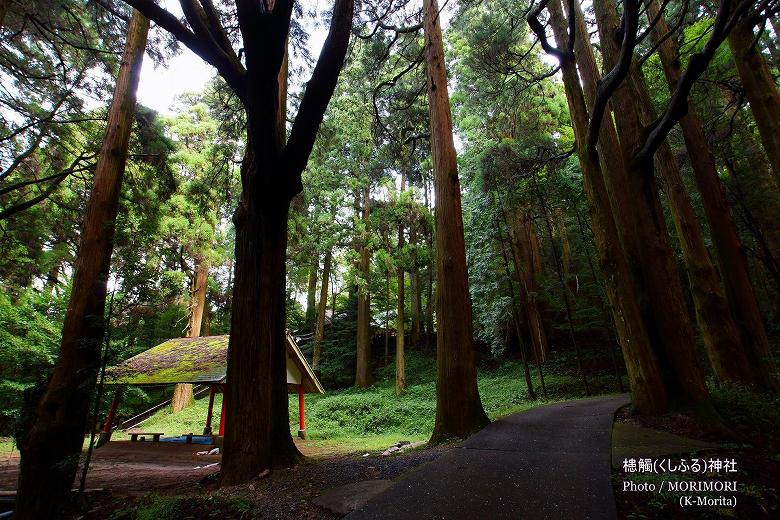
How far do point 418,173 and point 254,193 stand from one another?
1524 cm

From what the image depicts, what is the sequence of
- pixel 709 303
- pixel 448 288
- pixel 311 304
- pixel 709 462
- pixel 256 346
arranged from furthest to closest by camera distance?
pixel 311 304
pixel 709 303
pixel 448 288
pixel 256 346
pixel 709 462

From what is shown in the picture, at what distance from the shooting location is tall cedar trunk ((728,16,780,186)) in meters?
5.07

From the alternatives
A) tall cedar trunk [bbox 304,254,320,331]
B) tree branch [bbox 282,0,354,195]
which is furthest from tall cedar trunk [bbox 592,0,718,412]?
tall cedar trunk [bbox 304,254,320,331]

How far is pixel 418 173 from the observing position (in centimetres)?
1925

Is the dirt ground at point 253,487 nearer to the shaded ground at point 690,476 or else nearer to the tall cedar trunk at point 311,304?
the shaded ground at point 690,476

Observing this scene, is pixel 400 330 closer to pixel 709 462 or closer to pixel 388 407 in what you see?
pixel 388 407

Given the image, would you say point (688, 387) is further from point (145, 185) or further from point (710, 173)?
point (145, 185)

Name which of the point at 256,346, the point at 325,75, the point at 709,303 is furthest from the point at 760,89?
the point at 256,346

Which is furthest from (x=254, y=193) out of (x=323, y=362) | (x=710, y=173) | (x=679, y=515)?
(x=323, y=362)

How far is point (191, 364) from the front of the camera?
36.2ft

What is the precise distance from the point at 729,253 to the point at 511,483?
7.06 metres

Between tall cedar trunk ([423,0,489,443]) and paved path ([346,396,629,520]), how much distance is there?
0.86 metres

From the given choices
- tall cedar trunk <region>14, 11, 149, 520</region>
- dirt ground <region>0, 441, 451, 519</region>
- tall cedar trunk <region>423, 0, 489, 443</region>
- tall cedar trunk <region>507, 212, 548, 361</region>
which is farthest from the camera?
tall cedar trunk <region>507, 212, 548, 361</region>

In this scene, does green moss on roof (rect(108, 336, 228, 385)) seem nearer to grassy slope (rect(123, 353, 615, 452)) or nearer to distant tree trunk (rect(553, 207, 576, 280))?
grassy slope (rect(123, 353, 615, 452))
